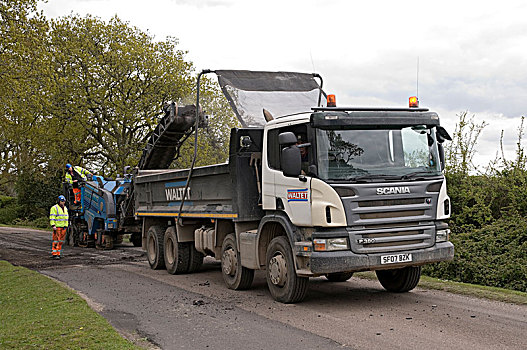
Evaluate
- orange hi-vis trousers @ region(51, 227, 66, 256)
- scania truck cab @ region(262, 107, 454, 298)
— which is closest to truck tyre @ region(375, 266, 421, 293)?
scania truck cab @ region(262, 107, 454, 298)

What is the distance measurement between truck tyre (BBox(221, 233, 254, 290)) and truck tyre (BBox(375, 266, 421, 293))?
2310 millimetres

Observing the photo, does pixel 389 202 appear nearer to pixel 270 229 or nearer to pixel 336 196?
pixel 336 196

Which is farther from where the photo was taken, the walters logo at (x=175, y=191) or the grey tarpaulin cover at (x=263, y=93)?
the walters logo at (x=175, y=191)

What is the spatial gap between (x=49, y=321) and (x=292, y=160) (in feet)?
12.8

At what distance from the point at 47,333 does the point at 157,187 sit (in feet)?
24.2

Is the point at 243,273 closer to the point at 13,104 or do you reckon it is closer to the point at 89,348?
the point at 89,348

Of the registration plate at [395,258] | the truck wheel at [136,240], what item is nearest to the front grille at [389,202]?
the registration plate at [395,258]

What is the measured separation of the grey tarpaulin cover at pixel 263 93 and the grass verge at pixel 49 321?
4.23 meters

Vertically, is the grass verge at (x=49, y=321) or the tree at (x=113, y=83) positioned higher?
the tree at (x=113, y=83)

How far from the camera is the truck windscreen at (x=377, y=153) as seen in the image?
831cm

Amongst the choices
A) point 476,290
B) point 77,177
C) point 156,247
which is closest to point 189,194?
point 156,247

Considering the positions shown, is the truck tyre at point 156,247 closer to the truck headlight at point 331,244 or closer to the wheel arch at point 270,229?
the wheel arch at point 270,229

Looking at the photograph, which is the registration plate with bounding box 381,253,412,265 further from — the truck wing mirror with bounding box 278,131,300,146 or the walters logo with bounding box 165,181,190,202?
the walters logo with bounding box 165,181,190,202

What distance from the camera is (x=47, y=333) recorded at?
275 inches
